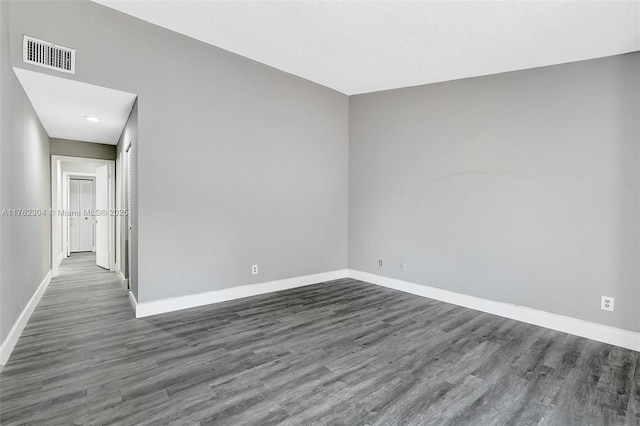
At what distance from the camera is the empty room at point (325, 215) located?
7.25 ft

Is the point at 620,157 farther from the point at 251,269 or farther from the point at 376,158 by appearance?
the point at 251,269

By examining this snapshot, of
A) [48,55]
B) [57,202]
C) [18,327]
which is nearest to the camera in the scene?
[48,55]

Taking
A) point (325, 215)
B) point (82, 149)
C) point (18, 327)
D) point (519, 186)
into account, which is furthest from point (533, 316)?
point (82, 149)

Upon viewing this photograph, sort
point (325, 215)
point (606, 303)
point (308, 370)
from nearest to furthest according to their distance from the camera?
point (308, 370) < point (606, 303) < point (325, 215)

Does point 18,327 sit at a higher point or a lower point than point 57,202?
lower

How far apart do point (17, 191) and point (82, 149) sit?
3153 millimetres

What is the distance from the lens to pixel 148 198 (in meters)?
3.42

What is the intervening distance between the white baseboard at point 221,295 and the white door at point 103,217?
354 cm

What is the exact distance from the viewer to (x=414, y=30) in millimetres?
3078

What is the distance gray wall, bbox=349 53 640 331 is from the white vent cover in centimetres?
387

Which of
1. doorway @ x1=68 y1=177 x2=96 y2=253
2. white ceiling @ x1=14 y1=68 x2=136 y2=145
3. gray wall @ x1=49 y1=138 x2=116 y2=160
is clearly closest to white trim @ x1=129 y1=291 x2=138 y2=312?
white ceiling @ x1=14 y1=68 x2=136 y2=145

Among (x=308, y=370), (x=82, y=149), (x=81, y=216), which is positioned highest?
(x=82, y=149)

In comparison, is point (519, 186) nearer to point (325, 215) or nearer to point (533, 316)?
point (533, 316)

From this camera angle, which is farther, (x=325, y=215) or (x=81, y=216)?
(x=81, y=216)
